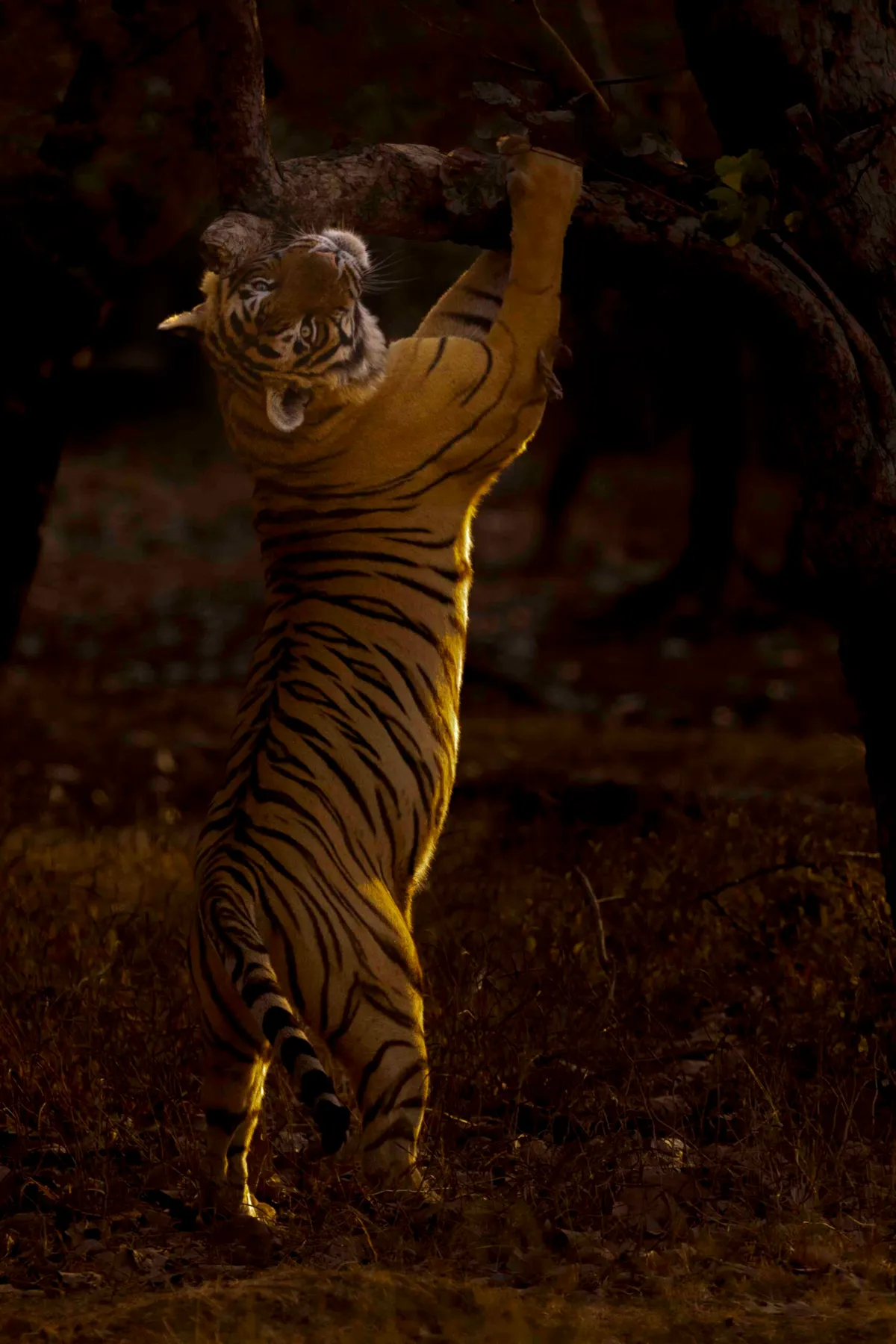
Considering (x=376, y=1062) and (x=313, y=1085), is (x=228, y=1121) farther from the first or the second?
(x=313, y=1085)

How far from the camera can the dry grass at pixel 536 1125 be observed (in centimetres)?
339

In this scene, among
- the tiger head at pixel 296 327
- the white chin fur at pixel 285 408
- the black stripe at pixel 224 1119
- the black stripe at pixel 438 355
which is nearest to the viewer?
the black stripe at pixel 224 1119

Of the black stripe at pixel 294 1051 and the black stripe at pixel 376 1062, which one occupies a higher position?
the black stripe at pixel 294 1051

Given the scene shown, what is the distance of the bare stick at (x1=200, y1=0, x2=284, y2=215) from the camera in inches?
162

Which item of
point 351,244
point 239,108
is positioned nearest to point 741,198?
point 351,244

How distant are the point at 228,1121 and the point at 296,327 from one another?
174 cm

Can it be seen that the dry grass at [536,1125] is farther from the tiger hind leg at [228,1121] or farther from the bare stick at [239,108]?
the bare stick at [239,108]

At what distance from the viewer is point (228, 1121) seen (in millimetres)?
3855

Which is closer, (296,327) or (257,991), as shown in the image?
(257,991)

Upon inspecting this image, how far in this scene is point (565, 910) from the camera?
5.88 metres

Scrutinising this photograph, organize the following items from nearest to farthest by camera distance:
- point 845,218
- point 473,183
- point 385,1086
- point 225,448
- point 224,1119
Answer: point 385,1086
point 224,1119
point 473,183
point 845,218
point 225,448

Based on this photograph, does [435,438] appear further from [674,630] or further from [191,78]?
[674,630]

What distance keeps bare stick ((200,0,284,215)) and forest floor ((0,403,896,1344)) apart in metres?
1.98

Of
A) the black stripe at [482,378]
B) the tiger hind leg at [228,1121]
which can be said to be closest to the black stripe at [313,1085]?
the tiger hind leg at [228,1121]
